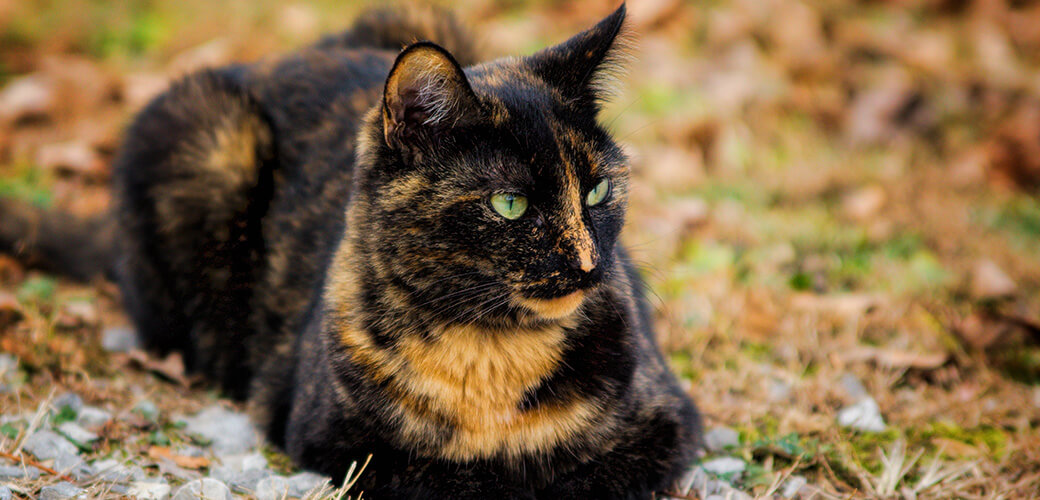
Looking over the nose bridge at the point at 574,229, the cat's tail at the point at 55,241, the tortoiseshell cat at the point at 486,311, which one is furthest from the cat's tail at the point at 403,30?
the nose bridge at the point at 574,229

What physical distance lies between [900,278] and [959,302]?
0.29 meters

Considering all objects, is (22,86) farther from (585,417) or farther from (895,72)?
(895,72)

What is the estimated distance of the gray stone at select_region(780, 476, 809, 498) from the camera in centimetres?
253

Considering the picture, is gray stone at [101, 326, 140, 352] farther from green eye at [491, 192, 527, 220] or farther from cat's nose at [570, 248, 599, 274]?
cat's nose at [570, 248, 599, 274]

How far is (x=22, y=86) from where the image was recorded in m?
5.60

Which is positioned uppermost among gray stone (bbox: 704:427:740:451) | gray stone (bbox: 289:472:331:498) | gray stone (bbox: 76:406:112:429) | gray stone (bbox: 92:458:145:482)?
gray stone (bbox: 92:458:145:482)

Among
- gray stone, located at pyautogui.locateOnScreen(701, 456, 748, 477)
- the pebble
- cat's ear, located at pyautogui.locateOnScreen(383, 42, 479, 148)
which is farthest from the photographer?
the pebble

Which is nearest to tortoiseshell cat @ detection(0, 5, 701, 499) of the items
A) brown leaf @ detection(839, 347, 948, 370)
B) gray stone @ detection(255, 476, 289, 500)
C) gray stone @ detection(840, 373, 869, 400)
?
gray stone @ detection(255, 476, 289, 500)

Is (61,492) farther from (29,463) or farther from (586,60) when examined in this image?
(586,60)

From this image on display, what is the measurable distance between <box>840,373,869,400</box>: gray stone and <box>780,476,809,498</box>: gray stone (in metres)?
0.71

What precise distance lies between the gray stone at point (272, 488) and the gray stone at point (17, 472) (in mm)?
577

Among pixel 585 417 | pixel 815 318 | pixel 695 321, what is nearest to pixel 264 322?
pixel 585 417

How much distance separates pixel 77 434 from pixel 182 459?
13.8 inches

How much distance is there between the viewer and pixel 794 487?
256 centimetres
